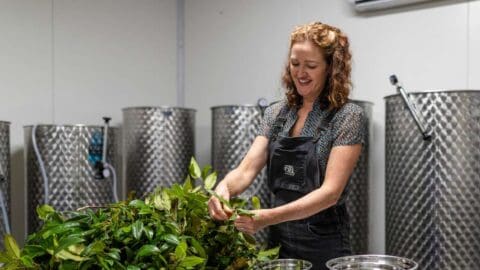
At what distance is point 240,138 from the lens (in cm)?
Answer: 259

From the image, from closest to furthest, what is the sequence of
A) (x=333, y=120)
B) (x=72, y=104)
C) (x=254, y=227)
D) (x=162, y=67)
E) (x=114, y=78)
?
(x=254, y=227), (x=333, y=120), (x=72, y=104), (x=114, y=78), (x=162, y=67)

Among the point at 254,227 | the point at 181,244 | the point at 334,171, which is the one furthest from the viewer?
the point at 334,171

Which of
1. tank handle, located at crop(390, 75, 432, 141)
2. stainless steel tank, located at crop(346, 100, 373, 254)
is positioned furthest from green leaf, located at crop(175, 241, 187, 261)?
stainless steel tank, located at crop(346, 100, 373, 254)

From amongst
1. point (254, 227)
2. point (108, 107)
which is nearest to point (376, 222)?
point (254, 227)

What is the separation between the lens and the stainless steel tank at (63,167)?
254 cm

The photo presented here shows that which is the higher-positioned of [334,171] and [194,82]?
[194,82]

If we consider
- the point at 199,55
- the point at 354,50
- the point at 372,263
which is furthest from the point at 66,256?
the point at 199,55

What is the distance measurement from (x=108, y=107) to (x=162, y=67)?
520 millimetres

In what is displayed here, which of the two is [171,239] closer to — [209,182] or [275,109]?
[209,182]

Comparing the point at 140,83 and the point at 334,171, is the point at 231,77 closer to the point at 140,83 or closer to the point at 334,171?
the point at 140,83

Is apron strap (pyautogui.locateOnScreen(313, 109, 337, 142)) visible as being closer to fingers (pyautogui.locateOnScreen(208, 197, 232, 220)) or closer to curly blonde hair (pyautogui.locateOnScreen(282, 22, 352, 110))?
curly blonde hair (pyautogui.locateOnScreen(282, 22, 352, 110))

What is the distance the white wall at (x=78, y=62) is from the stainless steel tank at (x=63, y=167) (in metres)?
0.25

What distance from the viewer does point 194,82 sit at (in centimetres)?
354

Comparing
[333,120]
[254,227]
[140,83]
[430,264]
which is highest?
[140,83]
